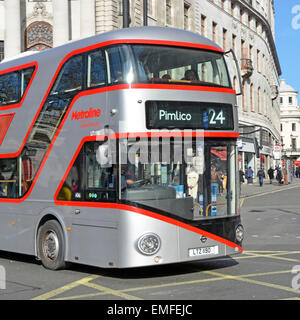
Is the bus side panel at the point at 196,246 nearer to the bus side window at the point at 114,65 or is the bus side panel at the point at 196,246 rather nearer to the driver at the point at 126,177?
the driver at the point at 126,177

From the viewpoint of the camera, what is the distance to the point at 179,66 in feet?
31.3

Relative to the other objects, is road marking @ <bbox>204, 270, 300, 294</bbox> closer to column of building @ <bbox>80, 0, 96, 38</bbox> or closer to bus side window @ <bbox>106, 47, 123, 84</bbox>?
Answer: bus side window @ <bbox>106, 47, 123, 84</bbox>

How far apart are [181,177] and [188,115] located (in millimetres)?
944

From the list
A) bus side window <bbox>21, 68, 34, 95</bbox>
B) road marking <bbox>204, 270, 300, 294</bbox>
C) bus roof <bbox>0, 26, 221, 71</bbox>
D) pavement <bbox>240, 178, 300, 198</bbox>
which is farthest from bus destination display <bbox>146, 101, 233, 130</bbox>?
pavement <bbox>240, 178, 300, 198</bbox>

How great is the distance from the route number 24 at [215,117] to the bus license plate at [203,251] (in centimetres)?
Answer: 195

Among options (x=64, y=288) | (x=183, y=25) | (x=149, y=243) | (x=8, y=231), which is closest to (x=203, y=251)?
(x=149, y=243)

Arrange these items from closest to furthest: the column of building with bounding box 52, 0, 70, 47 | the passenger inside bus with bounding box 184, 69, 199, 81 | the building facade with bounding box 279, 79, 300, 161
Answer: the passenger inside bus with bounding box 184, 69, 199, 81 → the column of building with bounding box 52, 0, 70, 47 → the building facade with bounding box 279, 79, 300, 161

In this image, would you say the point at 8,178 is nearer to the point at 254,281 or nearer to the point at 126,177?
the point at 126,177

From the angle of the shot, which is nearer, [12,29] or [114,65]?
[114,65]

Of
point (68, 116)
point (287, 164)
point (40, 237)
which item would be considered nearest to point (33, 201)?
point (40, 237)

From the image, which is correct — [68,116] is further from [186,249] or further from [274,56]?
[274,56]

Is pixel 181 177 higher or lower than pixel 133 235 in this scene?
higher

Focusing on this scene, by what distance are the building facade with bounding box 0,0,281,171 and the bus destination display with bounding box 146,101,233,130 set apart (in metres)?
5.83

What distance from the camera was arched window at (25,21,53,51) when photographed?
116ft
